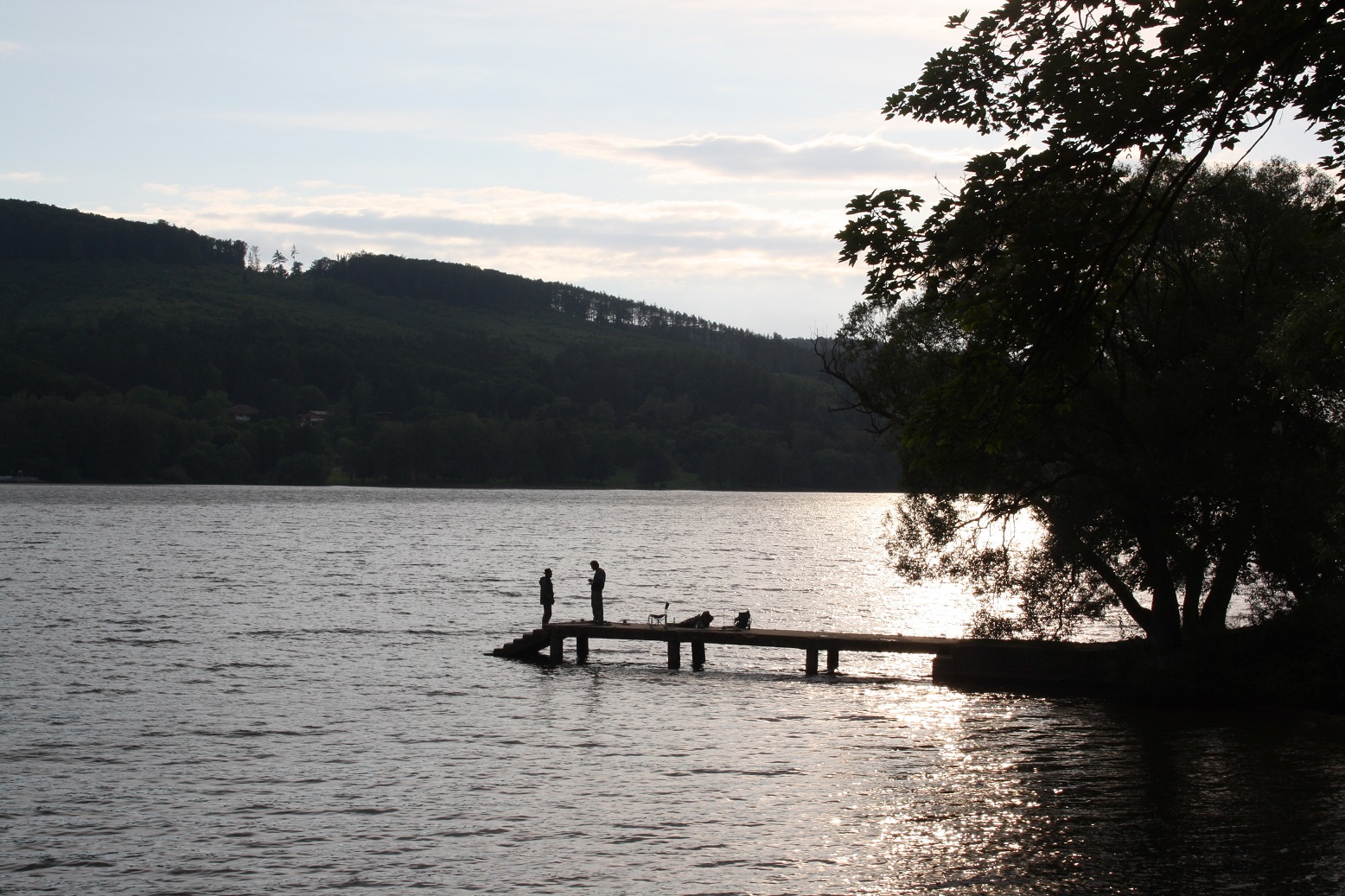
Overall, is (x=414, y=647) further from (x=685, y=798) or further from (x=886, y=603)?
(x=886, y=603)

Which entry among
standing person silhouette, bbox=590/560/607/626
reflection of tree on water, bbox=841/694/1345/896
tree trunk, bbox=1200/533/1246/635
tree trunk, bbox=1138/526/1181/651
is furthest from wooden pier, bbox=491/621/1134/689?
reflection of tree on water, bbox=841/694/1345/896

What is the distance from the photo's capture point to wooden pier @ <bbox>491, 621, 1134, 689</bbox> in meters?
31.6

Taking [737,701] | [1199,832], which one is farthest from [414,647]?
[1199,832]

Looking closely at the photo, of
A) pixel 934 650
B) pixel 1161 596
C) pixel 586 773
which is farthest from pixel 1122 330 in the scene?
pixel 586 773

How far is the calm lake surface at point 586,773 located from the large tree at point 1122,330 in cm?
424

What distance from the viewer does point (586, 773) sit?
2367cm

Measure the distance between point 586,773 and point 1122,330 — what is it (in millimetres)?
16912

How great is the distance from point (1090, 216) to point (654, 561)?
71.7m

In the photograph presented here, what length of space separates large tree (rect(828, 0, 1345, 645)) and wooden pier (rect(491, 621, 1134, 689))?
131 cm

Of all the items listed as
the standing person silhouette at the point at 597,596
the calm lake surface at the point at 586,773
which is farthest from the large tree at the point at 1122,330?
the standing person silhouette at the point at 597,596

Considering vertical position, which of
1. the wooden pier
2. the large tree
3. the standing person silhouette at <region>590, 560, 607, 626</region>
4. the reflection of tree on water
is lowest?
the reflection of tree on water

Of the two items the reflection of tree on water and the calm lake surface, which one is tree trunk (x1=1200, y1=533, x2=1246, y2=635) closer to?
the calm lake surface

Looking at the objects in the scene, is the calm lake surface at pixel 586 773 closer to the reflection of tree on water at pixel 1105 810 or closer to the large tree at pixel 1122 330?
the reflection of tree on water at pixel 1105 810

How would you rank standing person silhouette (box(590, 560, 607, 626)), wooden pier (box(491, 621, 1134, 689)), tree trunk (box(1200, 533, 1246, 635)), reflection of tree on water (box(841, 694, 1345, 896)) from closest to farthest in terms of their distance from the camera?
reflection of tree on water (box(841, 694, 1345, 896)) → tree trunk (box(1200, 533, 1246, 635)) → wooden pier (box(491, 621, 1134, 689)) → standing person silhouette (box(590, 560, 607, 626))
